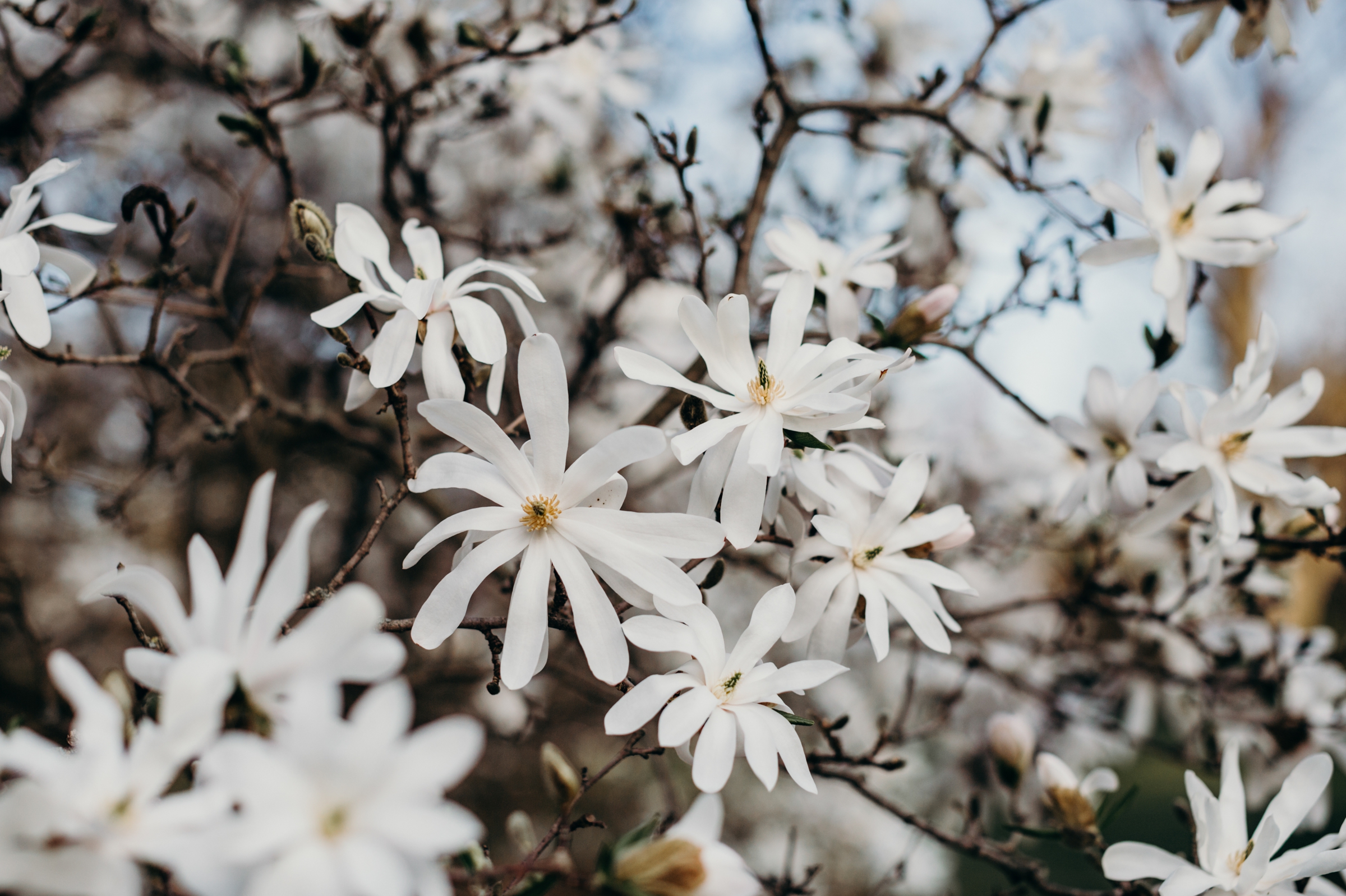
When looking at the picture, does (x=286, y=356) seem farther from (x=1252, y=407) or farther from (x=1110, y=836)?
(x=1110, y=836)

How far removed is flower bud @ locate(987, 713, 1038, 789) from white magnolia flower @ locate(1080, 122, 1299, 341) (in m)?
0.59

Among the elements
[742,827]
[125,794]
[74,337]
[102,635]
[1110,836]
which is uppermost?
[125,794]

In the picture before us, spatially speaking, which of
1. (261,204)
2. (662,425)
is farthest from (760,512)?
(261,204)

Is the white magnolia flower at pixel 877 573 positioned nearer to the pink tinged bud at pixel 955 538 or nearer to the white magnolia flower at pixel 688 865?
the pink tinged bud at pixel 955 538

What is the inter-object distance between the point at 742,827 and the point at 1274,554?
7.38 ft

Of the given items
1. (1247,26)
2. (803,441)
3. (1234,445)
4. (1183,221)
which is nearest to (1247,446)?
(1234,445)

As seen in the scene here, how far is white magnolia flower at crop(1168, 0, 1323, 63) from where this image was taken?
1.34m

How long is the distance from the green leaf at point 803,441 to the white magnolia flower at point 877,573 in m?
0.07

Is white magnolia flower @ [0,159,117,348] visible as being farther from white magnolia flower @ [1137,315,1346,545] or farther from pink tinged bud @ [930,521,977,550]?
white magnolia flower @ [1137,315,1346,545]

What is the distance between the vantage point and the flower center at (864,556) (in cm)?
81

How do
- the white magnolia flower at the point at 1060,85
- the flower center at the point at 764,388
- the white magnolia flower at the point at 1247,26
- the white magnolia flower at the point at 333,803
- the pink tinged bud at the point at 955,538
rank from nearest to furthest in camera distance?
the white magnolia flower at the point at 333,803, the flower center at the point at 764,388, the pink tinged bud at the point at 955,538, the white magnolia flower at the point at 1247,26, the white magnolia flower at the point at 1060,85

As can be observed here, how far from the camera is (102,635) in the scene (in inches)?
103

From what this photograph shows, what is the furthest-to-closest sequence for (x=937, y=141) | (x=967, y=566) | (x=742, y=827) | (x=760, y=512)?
(x=742, y=827) → (x=967, y=566) → (x=937, y=141) → (x=760, y=512)

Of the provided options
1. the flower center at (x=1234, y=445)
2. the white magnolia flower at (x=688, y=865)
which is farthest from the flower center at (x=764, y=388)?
the flower center at (x=1234, y=445)
